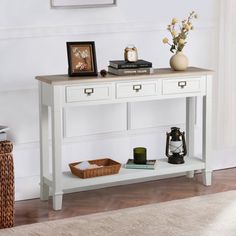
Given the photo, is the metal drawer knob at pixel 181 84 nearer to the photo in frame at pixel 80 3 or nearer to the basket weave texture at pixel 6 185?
the photo in frame at pixel 80 3

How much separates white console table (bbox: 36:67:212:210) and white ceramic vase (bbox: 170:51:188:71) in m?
0.05

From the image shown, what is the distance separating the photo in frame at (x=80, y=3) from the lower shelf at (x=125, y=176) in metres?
1.21

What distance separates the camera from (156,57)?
5422 mm

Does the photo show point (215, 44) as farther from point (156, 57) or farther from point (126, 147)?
point (126, 147)

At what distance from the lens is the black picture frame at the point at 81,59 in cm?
476

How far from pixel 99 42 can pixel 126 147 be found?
0.85 m

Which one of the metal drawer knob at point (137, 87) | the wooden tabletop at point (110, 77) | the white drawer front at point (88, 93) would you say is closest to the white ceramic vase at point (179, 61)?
the wooden tabletop at point (110, 77)

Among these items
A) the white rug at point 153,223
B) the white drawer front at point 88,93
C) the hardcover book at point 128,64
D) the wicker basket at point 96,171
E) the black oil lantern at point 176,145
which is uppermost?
the hardcover book at point 128,64

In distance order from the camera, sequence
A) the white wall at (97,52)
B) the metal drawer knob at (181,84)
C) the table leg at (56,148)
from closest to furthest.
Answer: the table leg at (56,148) → the white wall at (97,52) → the metal drawer knob at (181,84)

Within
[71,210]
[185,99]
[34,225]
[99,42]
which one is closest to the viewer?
[34,225]

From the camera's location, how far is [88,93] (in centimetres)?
468

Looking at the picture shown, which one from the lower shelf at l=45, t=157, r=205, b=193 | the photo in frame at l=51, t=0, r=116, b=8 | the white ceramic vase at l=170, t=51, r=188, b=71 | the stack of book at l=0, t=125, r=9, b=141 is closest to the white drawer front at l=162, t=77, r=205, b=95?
the white ceramic vase at l=170, t=51, r=188, b=71

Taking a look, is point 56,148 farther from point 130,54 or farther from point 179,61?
point 179,61

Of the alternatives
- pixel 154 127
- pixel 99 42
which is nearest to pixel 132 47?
pixel 99 42
